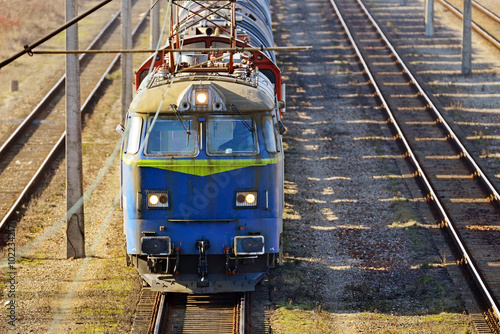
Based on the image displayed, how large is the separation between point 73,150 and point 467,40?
1902 cm

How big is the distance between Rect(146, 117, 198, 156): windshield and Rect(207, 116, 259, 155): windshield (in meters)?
0.27

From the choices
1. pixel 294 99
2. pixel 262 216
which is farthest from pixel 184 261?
pixel 294 99

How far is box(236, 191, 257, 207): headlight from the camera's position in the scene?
11711 millimetres

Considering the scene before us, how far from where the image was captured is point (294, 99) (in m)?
A: 26.8

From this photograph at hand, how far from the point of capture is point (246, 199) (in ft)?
38.5

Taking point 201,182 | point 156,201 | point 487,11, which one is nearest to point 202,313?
point 156,201

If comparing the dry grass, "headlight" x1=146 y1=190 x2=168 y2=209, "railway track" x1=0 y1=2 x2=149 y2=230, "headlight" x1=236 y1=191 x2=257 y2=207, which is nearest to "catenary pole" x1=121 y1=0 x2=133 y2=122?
"railway track" x1=0 y1=2 x2=149 y2=230

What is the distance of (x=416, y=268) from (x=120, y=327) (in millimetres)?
5982

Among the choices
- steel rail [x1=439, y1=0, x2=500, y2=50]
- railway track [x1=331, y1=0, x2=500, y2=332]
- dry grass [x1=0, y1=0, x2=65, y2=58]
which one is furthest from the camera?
dry grass [x1=0, y1=0, x2=65, y2=58]

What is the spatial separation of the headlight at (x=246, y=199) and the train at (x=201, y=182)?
2 cm

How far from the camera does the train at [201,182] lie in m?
11.6

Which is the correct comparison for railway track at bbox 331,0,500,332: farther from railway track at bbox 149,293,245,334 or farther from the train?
the train

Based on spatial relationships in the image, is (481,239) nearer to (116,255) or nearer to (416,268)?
(416,268)

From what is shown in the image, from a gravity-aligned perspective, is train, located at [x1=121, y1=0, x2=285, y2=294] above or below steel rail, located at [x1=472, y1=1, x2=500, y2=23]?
below
